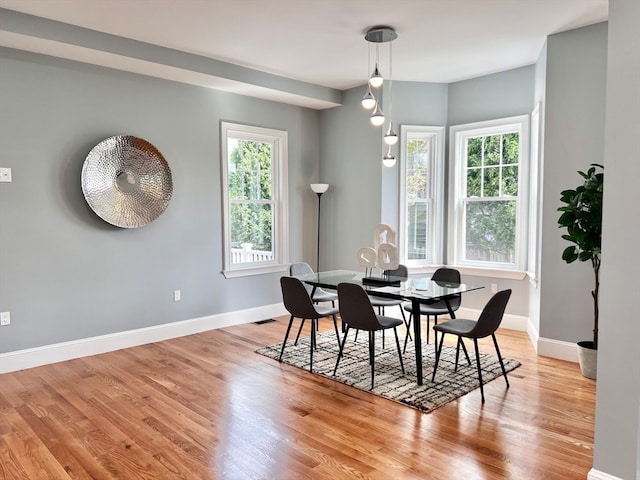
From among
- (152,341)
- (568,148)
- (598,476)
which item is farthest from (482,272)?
(152,341)

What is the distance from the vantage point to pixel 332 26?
3.83 meters

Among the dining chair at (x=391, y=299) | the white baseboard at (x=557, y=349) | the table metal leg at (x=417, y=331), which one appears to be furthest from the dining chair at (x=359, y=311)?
the white baseboard at (x=557, y=349)

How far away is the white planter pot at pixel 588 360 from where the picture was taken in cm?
363

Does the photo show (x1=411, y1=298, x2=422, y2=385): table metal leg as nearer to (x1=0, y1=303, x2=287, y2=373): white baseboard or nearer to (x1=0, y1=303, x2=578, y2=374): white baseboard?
(x1=0, y1=303, x2=578, y2=374): white baseboard

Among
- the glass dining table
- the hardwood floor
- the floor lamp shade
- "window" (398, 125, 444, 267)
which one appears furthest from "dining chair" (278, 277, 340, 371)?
the floor lamp shade

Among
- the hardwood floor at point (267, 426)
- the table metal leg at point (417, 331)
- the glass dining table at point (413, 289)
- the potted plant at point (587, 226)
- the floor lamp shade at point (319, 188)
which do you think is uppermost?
the floor lamp shade at point (319, 188)

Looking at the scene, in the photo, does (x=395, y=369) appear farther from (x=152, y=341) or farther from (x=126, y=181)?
(x=126, y=181)

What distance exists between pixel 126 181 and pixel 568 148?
13.2 feet

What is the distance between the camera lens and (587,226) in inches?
138

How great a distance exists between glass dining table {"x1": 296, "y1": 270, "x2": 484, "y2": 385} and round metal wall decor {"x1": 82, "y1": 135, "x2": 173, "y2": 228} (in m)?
1.68

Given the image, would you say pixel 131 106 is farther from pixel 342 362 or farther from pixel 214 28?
pixel 342 362

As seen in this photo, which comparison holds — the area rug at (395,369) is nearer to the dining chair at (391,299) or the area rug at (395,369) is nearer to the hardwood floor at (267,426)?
the hardwood floor at (267,426)

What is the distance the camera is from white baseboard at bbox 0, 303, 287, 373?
155 inches

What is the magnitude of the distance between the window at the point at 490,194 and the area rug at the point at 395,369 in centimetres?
147
